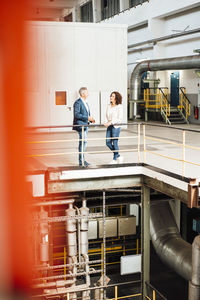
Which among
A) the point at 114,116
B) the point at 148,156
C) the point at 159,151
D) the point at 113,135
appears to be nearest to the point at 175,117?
the point at 159,151

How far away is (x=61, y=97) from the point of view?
19.3 m

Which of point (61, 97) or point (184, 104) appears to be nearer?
point (61, 97)

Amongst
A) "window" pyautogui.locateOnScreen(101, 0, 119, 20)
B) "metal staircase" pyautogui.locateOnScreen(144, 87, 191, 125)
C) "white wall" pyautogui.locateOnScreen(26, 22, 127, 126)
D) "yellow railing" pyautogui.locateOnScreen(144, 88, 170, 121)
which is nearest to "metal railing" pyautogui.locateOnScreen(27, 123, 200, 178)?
"white wall" pyautogui.locateOnScreen(26, 22, 127, 126)

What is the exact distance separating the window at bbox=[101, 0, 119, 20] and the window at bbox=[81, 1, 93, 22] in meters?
2.11

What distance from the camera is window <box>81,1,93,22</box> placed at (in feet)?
120

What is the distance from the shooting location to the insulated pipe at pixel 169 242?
39.2ft

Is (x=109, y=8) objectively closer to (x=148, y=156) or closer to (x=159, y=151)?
(x=159, y=151)

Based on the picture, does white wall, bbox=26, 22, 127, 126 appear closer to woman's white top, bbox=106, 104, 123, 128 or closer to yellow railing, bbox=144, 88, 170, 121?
yellow railing, bbox=144, 88, 170, 121

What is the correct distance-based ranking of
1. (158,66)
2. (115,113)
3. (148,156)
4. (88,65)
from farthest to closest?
(158,66) → (88,65) → (148,156) → (115,113)

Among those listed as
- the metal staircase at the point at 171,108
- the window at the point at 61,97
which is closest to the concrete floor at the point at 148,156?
the window at the point at 61,97

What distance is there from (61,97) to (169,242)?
9.29 m

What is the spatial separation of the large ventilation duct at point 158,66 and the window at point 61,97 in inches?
278

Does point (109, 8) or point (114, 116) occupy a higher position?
point (109, 8)

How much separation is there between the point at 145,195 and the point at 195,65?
12320 millimetres
